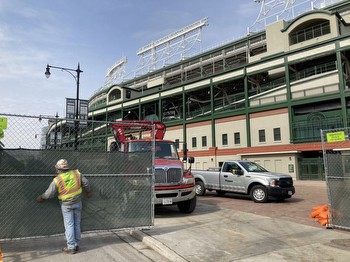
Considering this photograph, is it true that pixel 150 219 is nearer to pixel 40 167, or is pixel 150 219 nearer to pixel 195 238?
pixel 195 238

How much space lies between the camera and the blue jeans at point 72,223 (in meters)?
6.28

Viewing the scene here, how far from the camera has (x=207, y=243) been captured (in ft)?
22.9

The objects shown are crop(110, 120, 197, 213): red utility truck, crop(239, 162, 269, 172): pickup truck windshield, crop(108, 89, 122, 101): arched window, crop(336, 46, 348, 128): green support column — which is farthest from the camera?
crop(108, 89, 122, 101): arched window

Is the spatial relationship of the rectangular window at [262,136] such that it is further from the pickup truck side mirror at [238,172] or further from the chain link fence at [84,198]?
the chain link fence at [84,198]

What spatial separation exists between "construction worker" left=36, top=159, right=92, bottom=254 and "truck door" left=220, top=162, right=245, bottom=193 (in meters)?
9.76

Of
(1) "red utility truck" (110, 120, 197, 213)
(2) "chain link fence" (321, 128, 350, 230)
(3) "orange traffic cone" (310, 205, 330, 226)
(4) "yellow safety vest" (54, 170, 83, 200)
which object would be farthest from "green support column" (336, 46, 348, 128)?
(4) "yellow safety vest" (54, 170, 83, 200)

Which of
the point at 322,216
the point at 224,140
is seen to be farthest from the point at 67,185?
the point at 224,140

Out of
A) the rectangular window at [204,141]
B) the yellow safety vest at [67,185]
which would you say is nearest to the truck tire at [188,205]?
the yellow safety vest at [67,185]

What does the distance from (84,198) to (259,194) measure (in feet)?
30.1

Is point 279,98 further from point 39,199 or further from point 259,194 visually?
point 39,199

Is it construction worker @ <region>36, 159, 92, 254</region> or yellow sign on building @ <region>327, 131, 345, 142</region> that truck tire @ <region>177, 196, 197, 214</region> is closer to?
yellow sign on building @ <region>327, 131, 345, 142</region>

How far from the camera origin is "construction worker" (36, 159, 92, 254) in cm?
629

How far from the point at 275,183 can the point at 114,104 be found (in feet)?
166

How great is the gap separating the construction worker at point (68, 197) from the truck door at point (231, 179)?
9.76m
